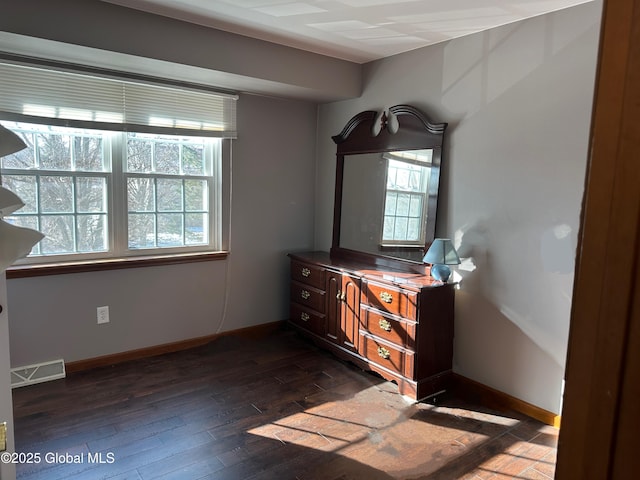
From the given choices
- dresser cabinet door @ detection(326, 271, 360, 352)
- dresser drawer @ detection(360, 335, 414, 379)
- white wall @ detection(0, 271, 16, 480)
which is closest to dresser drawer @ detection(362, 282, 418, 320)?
dresser cabinet door @ detection(326, 271, 360, 352)

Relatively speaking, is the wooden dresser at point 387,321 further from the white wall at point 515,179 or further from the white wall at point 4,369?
the white wall at point 4,369

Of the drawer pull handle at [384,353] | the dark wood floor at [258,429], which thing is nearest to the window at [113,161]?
the dark wood floor at [258,429]

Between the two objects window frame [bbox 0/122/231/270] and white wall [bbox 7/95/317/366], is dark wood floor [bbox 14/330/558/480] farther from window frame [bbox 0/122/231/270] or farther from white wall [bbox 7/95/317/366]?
window frame [bbox 0/122/231/270]

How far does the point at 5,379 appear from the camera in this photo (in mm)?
1438

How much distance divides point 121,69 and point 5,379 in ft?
7.56

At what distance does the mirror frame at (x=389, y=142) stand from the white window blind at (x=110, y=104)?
38.9 inches

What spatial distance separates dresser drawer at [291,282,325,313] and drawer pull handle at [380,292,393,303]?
702mm

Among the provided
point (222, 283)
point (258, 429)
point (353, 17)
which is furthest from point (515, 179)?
point (222, 283)

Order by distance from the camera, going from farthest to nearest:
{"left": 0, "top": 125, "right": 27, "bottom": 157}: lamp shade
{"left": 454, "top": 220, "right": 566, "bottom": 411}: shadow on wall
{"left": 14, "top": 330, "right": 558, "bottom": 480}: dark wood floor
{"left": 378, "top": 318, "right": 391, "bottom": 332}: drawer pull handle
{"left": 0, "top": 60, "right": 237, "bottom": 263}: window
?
{"left": 378, "top": 318, "right": 391, "bottom": 332}: drawer pull handle, {"left": 0, "top": 60, "right": 237, "bottom": 263}: window, {"left": 454, "top": 220, "right": 566, "bottom": 411}: shadow on wall, {"left": 14, "top": 330, "right": 558, "bottom": 480}: dark wood floor, {"left": 0, "top": 125, "right": 27, "bottom": 157}: lamp shade

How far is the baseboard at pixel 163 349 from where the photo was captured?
3.16 meters

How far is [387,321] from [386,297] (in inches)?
6.5

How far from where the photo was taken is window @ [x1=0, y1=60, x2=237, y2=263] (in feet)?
9.41

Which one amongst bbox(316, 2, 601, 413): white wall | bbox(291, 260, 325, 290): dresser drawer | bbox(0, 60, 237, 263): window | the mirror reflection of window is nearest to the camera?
bbox(316, 2, 601, 413): white wall

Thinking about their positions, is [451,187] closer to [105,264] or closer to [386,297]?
[386,297]
